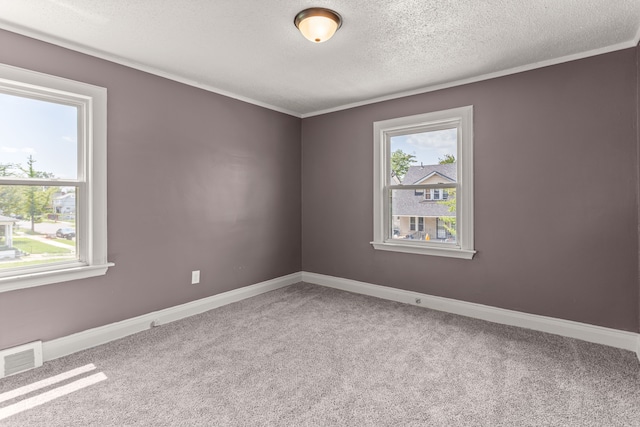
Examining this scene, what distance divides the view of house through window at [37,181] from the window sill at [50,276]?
5.2 inches

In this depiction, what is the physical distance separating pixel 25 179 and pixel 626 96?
453 centimetres

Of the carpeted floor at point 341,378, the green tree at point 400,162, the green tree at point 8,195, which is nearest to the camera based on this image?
the carpeted floor at point 341,378

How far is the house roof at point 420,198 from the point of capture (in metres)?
3.60

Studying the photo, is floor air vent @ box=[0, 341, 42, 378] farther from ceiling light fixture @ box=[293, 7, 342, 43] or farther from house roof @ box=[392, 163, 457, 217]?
house roof @ box=[392, 163, 457, 217]

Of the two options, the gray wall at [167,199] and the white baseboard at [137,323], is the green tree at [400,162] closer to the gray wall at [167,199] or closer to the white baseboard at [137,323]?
the gray wall at [167,199]

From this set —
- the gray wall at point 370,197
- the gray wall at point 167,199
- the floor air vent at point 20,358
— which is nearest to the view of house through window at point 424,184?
the gray wall at point 370,197

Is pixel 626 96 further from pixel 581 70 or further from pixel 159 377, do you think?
pixel 159 377

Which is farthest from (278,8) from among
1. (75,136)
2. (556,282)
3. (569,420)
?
(556,282)

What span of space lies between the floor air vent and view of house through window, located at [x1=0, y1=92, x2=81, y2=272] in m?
0.56

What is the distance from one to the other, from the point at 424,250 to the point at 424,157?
1020 mm

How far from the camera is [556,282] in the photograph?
2.93 m

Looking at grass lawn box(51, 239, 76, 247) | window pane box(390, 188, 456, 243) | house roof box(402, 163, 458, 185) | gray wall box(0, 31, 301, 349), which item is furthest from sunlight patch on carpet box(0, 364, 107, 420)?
house roof box(402, 163, 458, 185)

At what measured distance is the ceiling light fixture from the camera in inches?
83.7

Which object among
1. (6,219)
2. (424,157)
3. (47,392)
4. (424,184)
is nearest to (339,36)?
(424,157)
